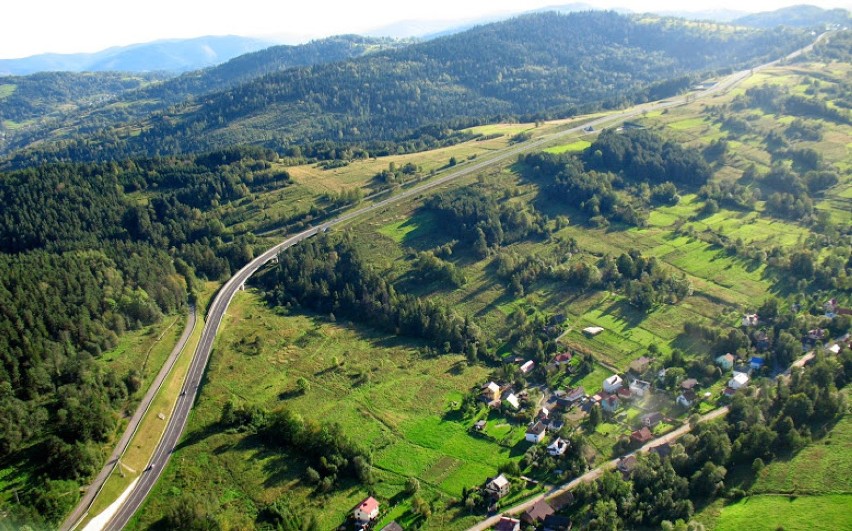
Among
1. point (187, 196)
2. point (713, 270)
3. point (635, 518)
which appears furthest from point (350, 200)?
point (635, 518)

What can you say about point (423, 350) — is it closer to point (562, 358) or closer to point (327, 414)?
point (562, 358)

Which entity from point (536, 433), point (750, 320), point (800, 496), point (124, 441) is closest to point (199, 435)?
point (124, 441)

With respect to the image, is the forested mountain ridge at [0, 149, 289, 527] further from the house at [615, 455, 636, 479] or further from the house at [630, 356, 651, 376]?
the house at [630, 356, 651, 376]

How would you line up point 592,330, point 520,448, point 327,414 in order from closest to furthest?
1. point 520,448
2. point 327,414
3. point 592,330

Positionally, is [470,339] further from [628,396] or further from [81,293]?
[81,293]

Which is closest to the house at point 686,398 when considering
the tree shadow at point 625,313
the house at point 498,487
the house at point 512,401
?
the tree shadow at point 625,313

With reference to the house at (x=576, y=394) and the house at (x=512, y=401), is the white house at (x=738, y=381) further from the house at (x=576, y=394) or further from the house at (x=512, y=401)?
the house at (x=512, y=401)
